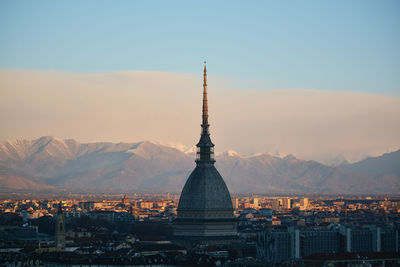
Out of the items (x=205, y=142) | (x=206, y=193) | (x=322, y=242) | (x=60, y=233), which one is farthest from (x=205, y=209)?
(x=322, y=242)

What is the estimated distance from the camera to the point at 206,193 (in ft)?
385

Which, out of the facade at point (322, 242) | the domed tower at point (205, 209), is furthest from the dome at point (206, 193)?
the facade at point (322, 242)

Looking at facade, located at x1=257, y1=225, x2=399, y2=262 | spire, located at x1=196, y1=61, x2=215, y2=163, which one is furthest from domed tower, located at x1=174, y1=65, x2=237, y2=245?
facade, located at x1=257, y1=225, x2=399, y2=262

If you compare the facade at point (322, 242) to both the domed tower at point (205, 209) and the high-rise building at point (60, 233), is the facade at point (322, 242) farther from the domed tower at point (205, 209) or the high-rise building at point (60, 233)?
the high-rise building at point (60, 233)

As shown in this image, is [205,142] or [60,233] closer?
[60,233]

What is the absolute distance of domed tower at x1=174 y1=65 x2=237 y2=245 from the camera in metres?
117

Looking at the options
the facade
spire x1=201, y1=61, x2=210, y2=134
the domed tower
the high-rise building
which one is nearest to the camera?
the facade

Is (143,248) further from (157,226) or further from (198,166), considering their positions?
(157,226)

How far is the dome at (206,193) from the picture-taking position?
385ft

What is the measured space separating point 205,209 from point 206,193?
1.45 meters

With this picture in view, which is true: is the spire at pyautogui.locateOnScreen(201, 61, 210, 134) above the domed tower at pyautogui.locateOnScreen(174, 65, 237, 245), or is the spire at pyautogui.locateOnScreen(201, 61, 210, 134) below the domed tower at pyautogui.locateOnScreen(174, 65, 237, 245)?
above

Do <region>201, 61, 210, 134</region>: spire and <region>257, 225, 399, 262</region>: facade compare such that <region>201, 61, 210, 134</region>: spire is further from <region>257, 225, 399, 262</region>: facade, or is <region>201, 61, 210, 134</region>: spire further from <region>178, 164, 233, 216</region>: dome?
<region>257, 225, 399, 262</region>: facade

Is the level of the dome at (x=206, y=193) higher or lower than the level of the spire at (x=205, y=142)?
lower

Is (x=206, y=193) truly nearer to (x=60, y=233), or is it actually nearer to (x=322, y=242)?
(x=60, y=233)
